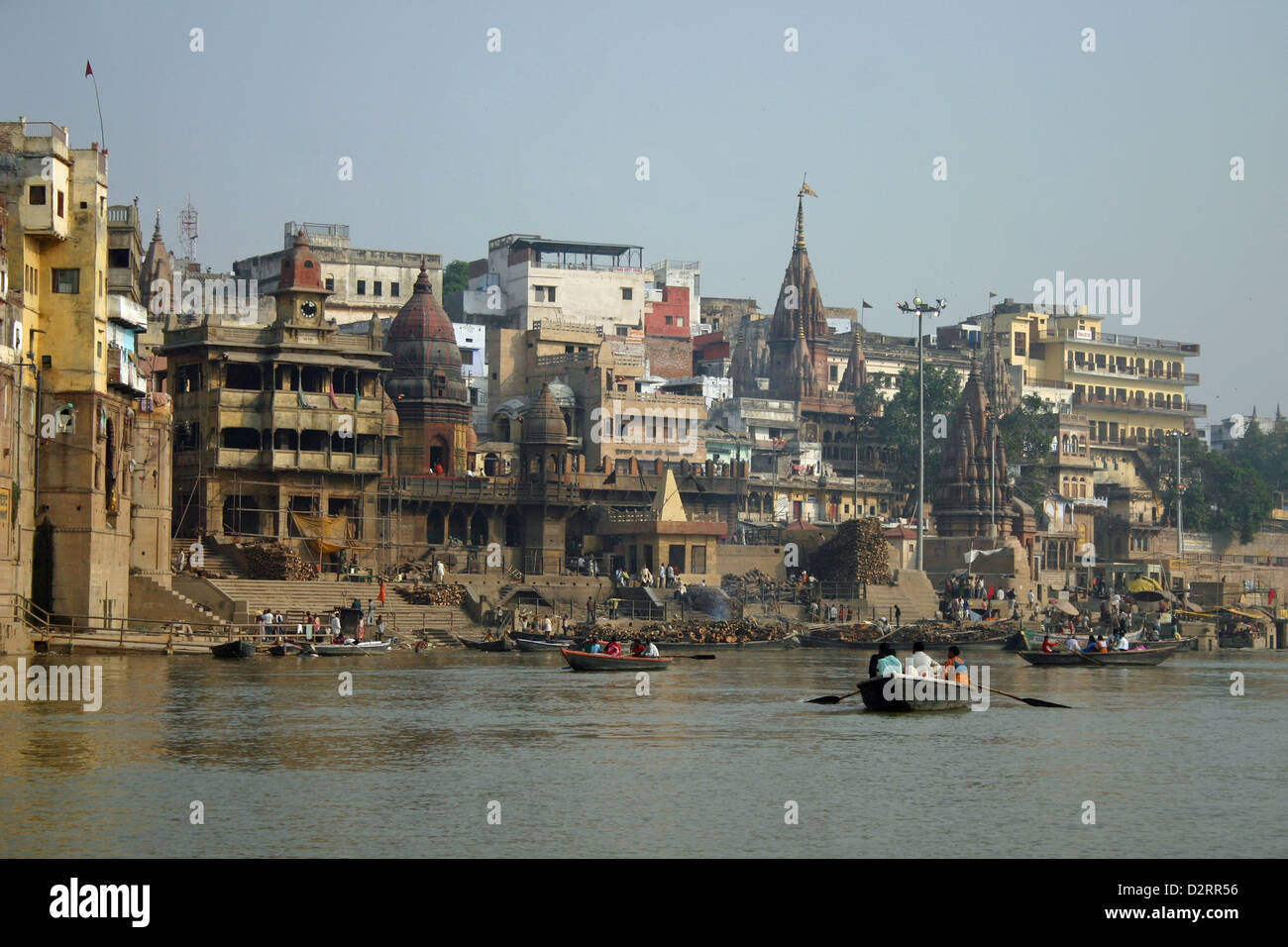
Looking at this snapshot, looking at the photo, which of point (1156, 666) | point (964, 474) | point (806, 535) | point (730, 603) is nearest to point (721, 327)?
point (964, 474)

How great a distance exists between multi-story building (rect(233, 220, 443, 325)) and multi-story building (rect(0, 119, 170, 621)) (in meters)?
45.3

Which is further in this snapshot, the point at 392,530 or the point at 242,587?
the point at 392,530

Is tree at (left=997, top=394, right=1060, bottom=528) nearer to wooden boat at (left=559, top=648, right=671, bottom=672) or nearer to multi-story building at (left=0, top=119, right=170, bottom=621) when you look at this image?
wooden boat at (left=559, top=648, right=671, bottom=672)

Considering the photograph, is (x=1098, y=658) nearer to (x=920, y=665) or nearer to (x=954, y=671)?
(x=954, y=671)

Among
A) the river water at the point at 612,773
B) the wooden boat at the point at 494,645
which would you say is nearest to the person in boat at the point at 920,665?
the river water at the point at 612,773

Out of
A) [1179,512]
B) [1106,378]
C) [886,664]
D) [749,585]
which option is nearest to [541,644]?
[749,585]

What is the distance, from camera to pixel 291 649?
6306cm

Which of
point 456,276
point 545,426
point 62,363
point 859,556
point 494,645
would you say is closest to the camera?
point 62,363

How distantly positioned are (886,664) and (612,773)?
38.5 feet

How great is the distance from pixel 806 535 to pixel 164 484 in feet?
115

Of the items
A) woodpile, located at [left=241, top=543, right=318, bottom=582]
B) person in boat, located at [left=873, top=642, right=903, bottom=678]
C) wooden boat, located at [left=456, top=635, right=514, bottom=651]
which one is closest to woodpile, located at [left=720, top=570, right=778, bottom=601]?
wooden boat, located at [left=456, top=635, right=514, bottom=651]

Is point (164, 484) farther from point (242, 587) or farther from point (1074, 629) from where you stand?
point (1074, 629)

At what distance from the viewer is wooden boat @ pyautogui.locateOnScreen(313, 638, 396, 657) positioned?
6431 cm
